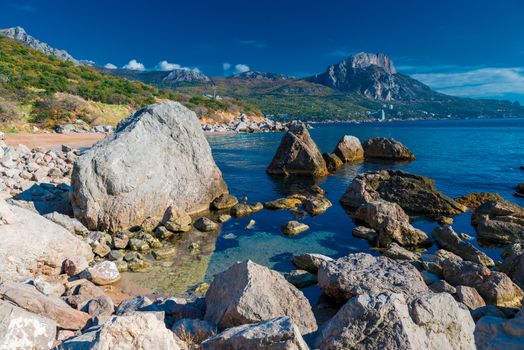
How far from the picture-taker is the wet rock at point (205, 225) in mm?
17039

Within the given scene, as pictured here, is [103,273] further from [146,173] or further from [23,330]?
[146,173]

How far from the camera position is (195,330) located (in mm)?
6852

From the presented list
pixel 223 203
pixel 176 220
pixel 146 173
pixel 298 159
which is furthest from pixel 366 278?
pixel 298 159

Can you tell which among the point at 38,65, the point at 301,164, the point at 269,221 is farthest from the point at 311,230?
the point at 38,65

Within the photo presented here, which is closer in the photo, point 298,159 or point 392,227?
point 392,227

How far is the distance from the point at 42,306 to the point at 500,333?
8.24 meters

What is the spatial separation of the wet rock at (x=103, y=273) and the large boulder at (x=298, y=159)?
73.6ft

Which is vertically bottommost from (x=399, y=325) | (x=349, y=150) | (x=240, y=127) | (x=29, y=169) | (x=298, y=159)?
(x=349, y=150)

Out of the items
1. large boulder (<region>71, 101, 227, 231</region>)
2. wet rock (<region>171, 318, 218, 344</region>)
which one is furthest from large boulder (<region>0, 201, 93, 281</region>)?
wet rock (<region>171, 318, 218, 344</region>)

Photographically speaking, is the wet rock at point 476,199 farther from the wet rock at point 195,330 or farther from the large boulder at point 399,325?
the wet rock at point 195,330

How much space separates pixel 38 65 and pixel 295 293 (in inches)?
3100

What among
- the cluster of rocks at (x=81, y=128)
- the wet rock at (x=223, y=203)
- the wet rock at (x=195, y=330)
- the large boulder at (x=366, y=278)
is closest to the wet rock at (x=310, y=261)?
the large boulder at (x=366, y=278)

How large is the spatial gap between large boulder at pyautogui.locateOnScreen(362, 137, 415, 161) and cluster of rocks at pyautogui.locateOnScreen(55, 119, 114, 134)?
35640 millimetres

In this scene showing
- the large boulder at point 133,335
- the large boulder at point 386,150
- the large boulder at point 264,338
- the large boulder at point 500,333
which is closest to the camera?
the large boulder at point 133,335
